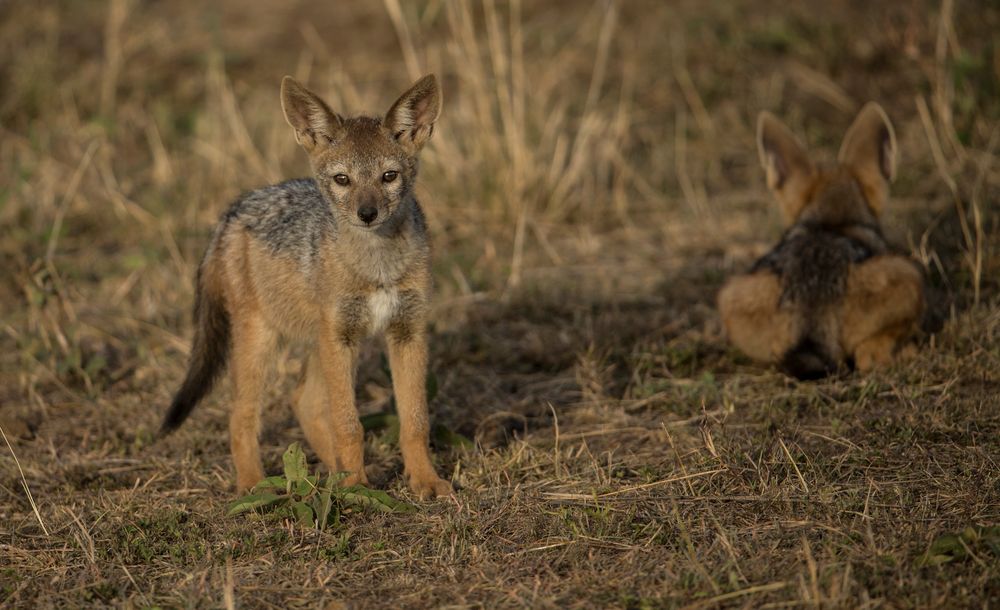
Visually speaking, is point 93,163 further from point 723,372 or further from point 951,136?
point 951,136

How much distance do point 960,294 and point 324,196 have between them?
3.93 m

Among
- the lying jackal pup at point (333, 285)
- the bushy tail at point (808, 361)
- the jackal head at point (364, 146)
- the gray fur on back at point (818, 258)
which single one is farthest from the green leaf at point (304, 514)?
the gray fur on back at point (818, 258)

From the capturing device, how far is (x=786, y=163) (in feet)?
22.7

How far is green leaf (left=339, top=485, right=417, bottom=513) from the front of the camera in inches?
184

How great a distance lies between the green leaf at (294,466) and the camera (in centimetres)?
472

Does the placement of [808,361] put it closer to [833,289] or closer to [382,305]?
[833,289]

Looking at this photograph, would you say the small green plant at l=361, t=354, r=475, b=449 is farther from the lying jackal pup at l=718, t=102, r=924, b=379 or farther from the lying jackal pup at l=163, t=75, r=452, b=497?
the lying jackal pup at l=718, t=102, r=924, b=379

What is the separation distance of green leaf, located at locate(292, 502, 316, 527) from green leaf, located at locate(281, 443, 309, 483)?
0.12 meters

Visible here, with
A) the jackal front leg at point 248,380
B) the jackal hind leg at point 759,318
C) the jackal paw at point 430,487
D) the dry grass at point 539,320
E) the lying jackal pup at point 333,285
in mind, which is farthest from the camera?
the jackal hind leg at point 759,318

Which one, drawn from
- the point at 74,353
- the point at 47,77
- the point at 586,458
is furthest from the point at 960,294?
the point at 47,77

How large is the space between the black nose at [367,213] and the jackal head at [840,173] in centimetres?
295

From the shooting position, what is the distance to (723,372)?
6.42 metres

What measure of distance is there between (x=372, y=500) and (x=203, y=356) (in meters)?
1.39

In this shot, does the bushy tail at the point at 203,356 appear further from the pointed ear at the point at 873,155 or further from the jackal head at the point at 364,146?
the pointed ear at the point at 873,155
